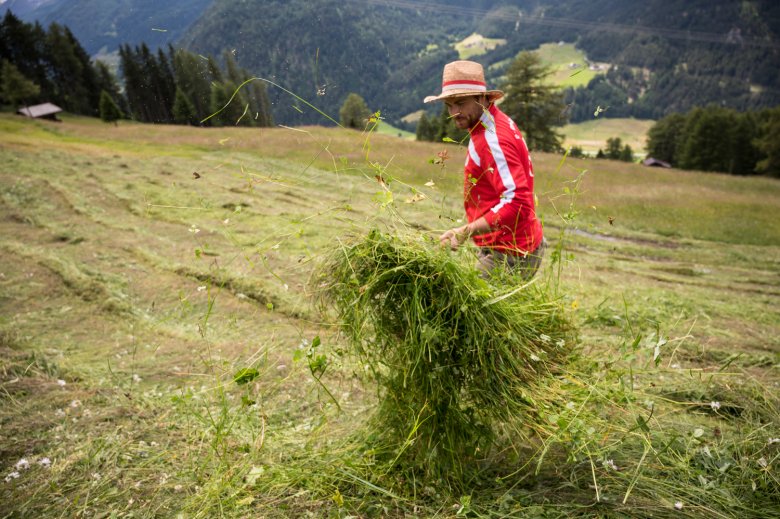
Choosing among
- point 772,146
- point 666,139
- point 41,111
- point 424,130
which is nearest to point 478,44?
point 424,130

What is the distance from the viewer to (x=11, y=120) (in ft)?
131

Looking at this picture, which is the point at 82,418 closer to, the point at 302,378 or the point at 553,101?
the point at 302,378

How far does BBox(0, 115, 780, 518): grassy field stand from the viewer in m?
2.77

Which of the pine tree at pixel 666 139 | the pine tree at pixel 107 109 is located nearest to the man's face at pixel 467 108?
the pine tree at pixel 107 109

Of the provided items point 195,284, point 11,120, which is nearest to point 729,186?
point 195,284

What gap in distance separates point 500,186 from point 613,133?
90040mm

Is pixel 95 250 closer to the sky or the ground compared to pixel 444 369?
closer to the ground

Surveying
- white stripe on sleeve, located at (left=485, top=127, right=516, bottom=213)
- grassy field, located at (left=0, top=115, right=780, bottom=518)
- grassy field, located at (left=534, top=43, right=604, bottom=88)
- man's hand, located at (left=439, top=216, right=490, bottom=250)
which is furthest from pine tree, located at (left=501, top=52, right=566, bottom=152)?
man's hand, located at (left=439, top=216, right=490, bottom=250)

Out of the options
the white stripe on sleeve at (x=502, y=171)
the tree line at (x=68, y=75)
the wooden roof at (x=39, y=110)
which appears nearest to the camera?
the white stripe on sleeve at (x=502, y=171)

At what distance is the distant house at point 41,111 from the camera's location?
53.3 m

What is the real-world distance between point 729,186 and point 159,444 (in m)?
40.2

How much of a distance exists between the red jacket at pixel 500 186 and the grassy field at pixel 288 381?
0.25 m

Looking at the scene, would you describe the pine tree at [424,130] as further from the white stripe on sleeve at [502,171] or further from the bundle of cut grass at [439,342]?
the bundle of cut grass at [439,342]

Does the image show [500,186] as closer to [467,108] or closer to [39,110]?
[467,108]
